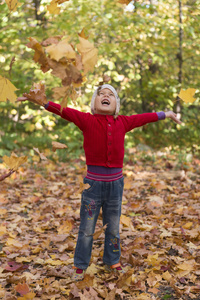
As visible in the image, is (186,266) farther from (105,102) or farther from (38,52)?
(38,52)

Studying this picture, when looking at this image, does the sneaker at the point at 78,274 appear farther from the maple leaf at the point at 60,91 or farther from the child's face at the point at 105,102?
the maple leaf at the point at 60,91

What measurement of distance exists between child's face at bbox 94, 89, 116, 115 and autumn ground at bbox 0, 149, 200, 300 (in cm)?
64

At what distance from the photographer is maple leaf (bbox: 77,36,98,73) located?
1.40 meters

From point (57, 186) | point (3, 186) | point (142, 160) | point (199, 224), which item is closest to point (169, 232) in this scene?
point (199, 224)

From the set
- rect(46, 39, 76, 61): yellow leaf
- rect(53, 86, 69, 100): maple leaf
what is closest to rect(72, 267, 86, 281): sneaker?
rect(53, 86, 69, 100): maple leaf

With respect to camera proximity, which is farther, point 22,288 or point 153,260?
point 153,260

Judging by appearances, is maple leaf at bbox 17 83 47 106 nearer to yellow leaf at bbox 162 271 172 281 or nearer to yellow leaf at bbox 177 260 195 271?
yellow leaf at bbox 162 271 172 281

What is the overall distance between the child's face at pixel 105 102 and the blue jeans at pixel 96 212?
0.55m

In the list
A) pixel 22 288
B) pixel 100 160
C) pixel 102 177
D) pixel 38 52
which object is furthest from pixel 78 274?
pixel 38 52

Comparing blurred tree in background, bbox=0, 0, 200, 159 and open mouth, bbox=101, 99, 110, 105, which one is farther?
blurred tree in background, bbox=0, 0, 200, 159

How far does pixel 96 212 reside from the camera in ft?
8.23

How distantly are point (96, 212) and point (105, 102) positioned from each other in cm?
88

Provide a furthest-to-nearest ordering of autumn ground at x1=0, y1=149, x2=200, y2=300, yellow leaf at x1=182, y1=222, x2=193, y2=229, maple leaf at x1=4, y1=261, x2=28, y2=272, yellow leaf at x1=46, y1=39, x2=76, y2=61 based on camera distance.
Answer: yellow leaf at x1=182, y1=222, x2=193, y2=229 < maple leaf at x1=4, y1=261, x2=28, y2=272 < autumn ground at x1=0, y1=149, x2=200, y2=300 < yellow leaf at x1=46, y1=39, x2=76, y2=61

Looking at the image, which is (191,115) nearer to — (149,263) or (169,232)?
(169,232)
